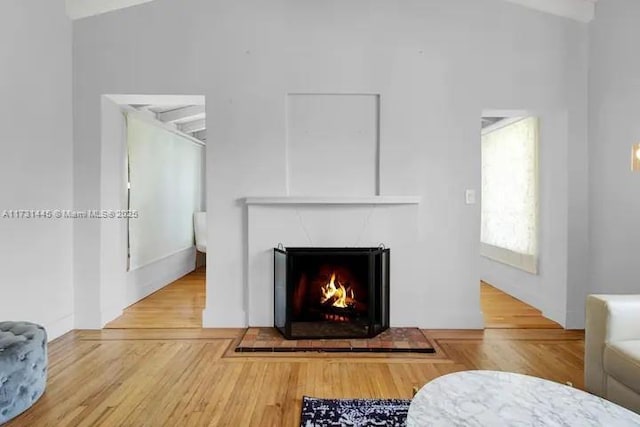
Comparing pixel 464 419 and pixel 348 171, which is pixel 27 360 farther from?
pixel 348 171

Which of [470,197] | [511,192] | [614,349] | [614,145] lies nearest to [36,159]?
[470,197]

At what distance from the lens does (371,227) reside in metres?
3.31

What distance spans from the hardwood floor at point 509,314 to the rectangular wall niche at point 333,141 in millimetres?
1737

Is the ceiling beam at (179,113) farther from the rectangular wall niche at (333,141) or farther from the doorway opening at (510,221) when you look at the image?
the doorway opening at (510,221)

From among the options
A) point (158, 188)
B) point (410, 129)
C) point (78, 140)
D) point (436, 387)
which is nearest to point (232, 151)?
point (78, 140)

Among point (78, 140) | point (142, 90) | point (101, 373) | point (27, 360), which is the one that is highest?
point (142, 90)

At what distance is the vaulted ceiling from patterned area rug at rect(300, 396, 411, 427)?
347 centimetres

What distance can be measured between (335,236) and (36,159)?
96.3 inches

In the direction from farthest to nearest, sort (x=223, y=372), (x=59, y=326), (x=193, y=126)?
1. (x=193, y=126)
2. (x=59, y=326)
3. (x=223, y=372)

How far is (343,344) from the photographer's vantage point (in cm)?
293

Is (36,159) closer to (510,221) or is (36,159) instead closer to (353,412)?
(353,412)

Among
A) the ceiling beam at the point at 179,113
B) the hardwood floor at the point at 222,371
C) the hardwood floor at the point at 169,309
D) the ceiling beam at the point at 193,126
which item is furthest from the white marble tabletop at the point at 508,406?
the ceiling beam at the point at 193,126

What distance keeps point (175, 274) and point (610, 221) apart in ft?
16.5

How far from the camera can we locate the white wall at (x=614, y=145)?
286 centimetres
